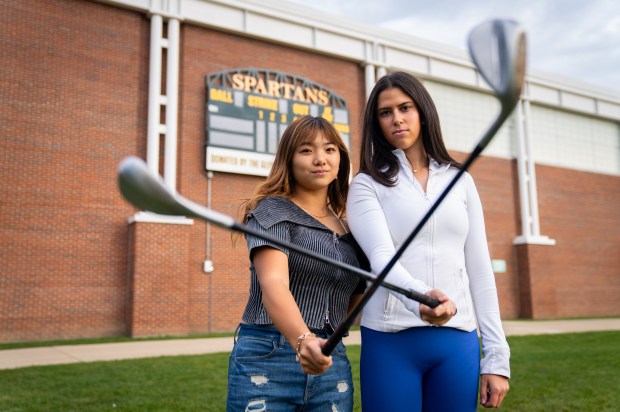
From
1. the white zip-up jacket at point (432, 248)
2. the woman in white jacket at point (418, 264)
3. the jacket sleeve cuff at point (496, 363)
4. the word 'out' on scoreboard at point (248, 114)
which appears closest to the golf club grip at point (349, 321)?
the woman in white jacket at point (418, 264)

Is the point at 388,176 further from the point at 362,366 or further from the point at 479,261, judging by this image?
the point at 362,366

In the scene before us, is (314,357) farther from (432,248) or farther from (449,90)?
(449,90)

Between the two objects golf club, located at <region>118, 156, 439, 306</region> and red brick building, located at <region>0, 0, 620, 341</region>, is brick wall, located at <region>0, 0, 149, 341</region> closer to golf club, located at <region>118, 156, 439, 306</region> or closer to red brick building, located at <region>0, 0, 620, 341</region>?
red brick building, located at <region>0, 0, 620, 341</region>

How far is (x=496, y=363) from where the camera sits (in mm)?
1865

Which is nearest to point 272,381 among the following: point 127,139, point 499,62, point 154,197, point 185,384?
point 154,197

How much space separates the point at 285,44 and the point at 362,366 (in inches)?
557

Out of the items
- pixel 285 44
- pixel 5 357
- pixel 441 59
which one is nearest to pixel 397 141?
pixel 5 357

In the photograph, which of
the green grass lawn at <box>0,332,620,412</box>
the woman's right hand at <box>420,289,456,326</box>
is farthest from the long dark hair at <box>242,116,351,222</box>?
the green grass lawn at <box>0,332,620,412</box>

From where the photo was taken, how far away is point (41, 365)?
284 inches

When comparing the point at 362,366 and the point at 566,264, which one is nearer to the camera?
the point at 362,366

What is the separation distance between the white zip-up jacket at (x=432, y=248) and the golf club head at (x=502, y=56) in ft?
2.46

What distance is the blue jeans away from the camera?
1.73 m

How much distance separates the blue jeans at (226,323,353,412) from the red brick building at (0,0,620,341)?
8.62m

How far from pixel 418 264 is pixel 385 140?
497 mm
